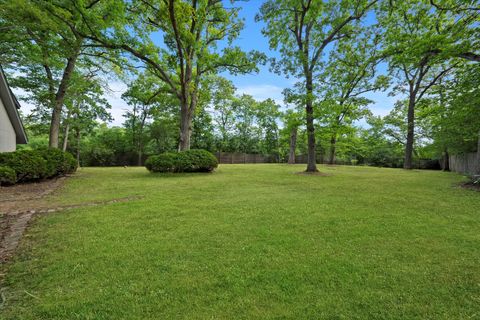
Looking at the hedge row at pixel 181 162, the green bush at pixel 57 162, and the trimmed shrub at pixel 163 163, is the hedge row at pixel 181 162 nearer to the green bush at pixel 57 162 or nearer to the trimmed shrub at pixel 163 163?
the trimmed shrub at pixel 163 163

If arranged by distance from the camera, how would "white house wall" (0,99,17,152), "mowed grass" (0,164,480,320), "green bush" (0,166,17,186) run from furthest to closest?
"white house wall" (0,99,17,152) → "green bush" (0,166,17,186) → "mowed grass" (0,164,480,320)

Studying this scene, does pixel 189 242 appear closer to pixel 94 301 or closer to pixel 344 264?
pixel 94 301

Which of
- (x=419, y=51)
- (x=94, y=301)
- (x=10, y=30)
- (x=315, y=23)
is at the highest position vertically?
(x=315, y=23)

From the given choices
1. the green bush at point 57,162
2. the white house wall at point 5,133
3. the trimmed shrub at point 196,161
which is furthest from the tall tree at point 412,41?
the white house wall at point 5,133

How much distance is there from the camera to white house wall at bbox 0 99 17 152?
9969 mm

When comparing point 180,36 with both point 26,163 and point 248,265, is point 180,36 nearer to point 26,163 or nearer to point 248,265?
point 26,163

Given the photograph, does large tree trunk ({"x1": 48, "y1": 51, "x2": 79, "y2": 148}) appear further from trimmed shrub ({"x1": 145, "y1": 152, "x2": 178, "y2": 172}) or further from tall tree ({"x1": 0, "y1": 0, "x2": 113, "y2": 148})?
trimmed shrub ({"x1": 145, "y1": 152, "x2": 178, "y2": 172})

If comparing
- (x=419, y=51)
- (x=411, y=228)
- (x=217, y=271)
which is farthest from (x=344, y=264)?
(x=419, y=51)

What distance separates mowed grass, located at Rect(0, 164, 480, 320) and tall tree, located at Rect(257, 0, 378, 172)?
28.4 feet

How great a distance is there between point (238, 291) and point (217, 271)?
41 centimetres

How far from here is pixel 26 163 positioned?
724 cm

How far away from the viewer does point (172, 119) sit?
23.3 m

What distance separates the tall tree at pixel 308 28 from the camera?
1113 cm

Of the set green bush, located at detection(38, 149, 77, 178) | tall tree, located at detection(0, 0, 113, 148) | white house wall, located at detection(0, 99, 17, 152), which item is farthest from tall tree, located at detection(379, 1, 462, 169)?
white house wall, located at detection(0, 99, 17, 152)
